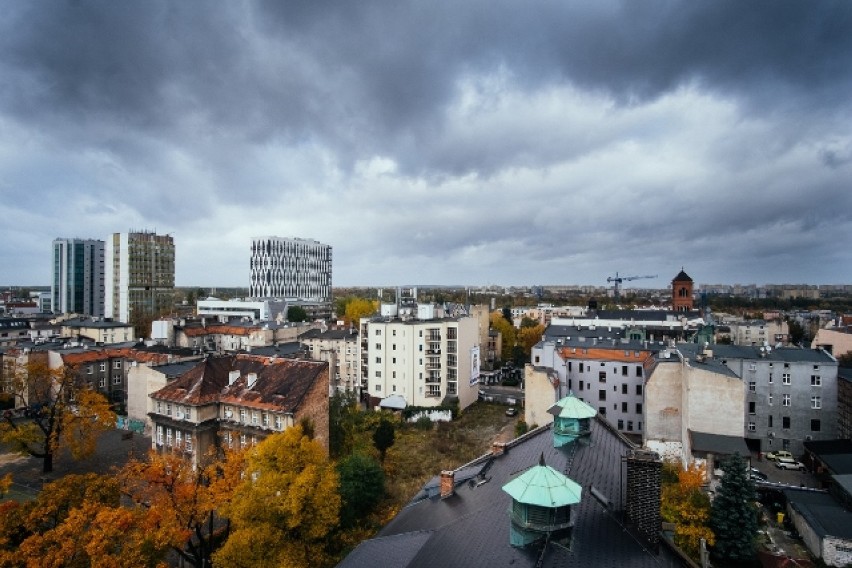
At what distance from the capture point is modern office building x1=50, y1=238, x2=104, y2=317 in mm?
126688

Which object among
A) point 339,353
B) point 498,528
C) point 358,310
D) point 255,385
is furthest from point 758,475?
point 358,310

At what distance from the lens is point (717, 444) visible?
33.2m

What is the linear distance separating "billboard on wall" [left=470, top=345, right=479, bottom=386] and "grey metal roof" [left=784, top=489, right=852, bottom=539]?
34.4 m

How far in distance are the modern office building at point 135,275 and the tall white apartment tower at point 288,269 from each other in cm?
2981

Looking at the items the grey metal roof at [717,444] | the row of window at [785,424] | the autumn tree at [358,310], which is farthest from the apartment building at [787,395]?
the autumn tree at [358,310]

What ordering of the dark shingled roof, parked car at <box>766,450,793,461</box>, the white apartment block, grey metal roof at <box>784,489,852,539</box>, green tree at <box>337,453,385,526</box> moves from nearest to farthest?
the dark shingled roof
grey metal roof at <box>784,489,852,539</box>
green tree at <box>337,453,385,526</box>
parked car at <box>766,450,793,461</box>
the white apartment block

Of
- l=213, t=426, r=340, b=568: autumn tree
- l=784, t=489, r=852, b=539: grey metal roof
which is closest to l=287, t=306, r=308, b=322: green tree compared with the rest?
l=213, t=426, r=340, b=568: autumn tree

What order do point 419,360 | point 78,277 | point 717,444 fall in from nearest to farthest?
point 717,444
point 419,360
point 78,277

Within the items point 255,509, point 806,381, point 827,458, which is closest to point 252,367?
point 255,509

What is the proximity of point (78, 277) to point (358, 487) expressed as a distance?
442ft

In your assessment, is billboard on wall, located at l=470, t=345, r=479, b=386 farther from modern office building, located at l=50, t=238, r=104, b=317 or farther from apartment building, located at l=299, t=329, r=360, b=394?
modern office building, located at l=50, t=238, r=104, b=317

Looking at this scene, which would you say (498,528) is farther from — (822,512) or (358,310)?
(358,310)

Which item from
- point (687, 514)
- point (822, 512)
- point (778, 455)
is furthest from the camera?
point (778, 455)

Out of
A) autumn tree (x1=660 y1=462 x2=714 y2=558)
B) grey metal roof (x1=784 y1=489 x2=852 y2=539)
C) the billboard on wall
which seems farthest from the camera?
the billboard on wall
